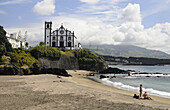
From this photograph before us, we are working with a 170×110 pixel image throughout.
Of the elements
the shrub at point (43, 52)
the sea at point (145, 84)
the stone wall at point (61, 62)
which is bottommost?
the sea at point (145, 84)

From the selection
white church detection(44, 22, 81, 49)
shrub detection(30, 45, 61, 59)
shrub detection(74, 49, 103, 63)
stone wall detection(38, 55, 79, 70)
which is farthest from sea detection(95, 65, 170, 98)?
white church detection(44, 22, 81, 49)

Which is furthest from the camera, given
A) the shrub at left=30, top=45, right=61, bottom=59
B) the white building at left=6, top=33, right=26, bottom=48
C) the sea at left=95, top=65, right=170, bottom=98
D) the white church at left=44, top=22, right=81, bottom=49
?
the white church at left=44, top=22, right=81, bottom=49

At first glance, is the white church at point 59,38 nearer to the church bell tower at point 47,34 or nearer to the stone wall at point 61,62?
the church bell tower at point 47,34

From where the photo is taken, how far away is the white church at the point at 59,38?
96.9 meters

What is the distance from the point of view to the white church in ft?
318

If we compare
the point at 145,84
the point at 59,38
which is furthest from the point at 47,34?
the point at 145,84

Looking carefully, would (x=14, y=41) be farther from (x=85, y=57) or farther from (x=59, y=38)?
(x=85, y=57)

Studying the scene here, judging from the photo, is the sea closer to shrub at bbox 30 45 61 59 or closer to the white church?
shrub at bbox 30 45 61 59

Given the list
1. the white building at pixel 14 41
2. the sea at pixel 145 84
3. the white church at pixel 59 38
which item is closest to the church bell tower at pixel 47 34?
the white church at pixel 59 38

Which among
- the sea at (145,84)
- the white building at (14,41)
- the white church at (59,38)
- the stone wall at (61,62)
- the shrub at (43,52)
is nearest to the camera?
the sea at (145,84)

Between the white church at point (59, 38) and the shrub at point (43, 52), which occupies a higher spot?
the white church at point (59, 38)

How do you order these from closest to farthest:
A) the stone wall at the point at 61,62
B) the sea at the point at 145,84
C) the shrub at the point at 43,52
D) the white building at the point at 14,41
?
the sea at the point at 145,84, the shrub at the point at 43,52, the stone wall at the point at 61,62, the white building at the point at 14,41

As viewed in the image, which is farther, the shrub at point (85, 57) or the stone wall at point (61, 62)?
the shrub at point (85, 57)

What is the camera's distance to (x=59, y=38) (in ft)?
320
